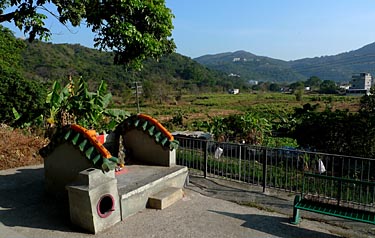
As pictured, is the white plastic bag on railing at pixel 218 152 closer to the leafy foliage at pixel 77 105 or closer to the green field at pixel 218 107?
the leafy foliage at pixel 77 105

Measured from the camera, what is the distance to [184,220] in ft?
17.9

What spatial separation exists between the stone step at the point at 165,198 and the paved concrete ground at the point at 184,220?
0.35 ft

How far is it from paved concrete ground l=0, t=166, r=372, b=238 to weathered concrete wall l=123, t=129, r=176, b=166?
84 centimetres

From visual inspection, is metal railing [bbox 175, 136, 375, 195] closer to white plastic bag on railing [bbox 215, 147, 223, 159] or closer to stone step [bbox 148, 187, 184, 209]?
white plastic bag on railing [bbox 215, 147, 223, 159]

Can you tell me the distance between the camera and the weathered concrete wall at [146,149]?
7.10 meters

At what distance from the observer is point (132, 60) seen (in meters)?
8.86

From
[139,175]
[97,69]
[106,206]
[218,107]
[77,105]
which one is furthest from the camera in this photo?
[97,69]

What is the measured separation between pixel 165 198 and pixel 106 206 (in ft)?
3.76

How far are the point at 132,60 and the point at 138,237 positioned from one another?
5.26 metres

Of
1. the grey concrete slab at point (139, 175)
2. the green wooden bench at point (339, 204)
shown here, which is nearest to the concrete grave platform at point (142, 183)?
the grey concrete slab at point (139, 175)

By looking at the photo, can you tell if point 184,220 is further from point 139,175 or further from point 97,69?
point 97,69

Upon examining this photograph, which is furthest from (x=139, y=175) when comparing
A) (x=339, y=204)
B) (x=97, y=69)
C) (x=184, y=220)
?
(x=97, y=69)

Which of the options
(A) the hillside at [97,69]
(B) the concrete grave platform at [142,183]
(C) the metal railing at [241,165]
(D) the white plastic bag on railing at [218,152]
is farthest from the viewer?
(A) the hillside at [97,69]

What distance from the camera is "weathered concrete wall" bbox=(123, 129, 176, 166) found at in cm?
710
